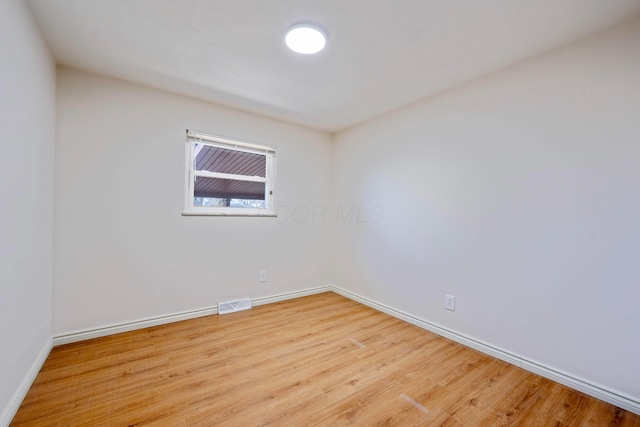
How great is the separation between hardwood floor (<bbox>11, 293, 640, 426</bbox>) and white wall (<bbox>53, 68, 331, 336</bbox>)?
1.19 ft

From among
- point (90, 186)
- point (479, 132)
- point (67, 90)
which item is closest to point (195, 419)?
point (90, 186)

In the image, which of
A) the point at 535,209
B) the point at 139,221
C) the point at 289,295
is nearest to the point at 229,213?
the point at 139,221

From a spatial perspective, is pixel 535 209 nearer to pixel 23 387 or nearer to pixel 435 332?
pixel 435 332

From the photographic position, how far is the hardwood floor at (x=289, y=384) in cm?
146

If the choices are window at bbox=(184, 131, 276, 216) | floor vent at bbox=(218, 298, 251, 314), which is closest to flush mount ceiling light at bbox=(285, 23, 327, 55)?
window at bbox=(184, 131, 276, 216)

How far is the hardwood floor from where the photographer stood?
146 centimetres

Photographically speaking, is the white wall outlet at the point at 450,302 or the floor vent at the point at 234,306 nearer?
the white wall outlet at the point at 450,302

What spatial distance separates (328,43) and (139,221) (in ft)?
7.43

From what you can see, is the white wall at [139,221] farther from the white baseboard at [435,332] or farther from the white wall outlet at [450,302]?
the white wall outlet at [450,302]

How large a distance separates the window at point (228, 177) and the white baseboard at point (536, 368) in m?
2.08

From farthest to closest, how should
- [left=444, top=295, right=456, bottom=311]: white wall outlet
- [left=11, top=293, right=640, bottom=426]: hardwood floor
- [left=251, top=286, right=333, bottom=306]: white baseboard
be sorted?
[left=251, top=286, right=333, bottom=306]: white baseboard → [left=444, top=295, right=456, bottom=311]: white wall outlet → [left=11, top=293, right=640, bottom=426]: hardwood floor

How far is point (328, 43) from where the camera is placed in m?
1.84

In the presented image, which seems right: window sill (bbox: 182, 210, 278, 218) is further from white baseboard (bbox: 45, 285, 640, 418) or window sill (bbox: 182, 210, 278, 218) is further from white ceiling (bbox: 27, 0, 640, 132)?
white ceiling (bbox: 27, 0, 640, 132)

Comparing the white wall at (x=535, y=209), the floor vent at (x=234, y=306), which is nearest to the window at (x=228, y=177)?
the floor vent at (x=234, y=306)
